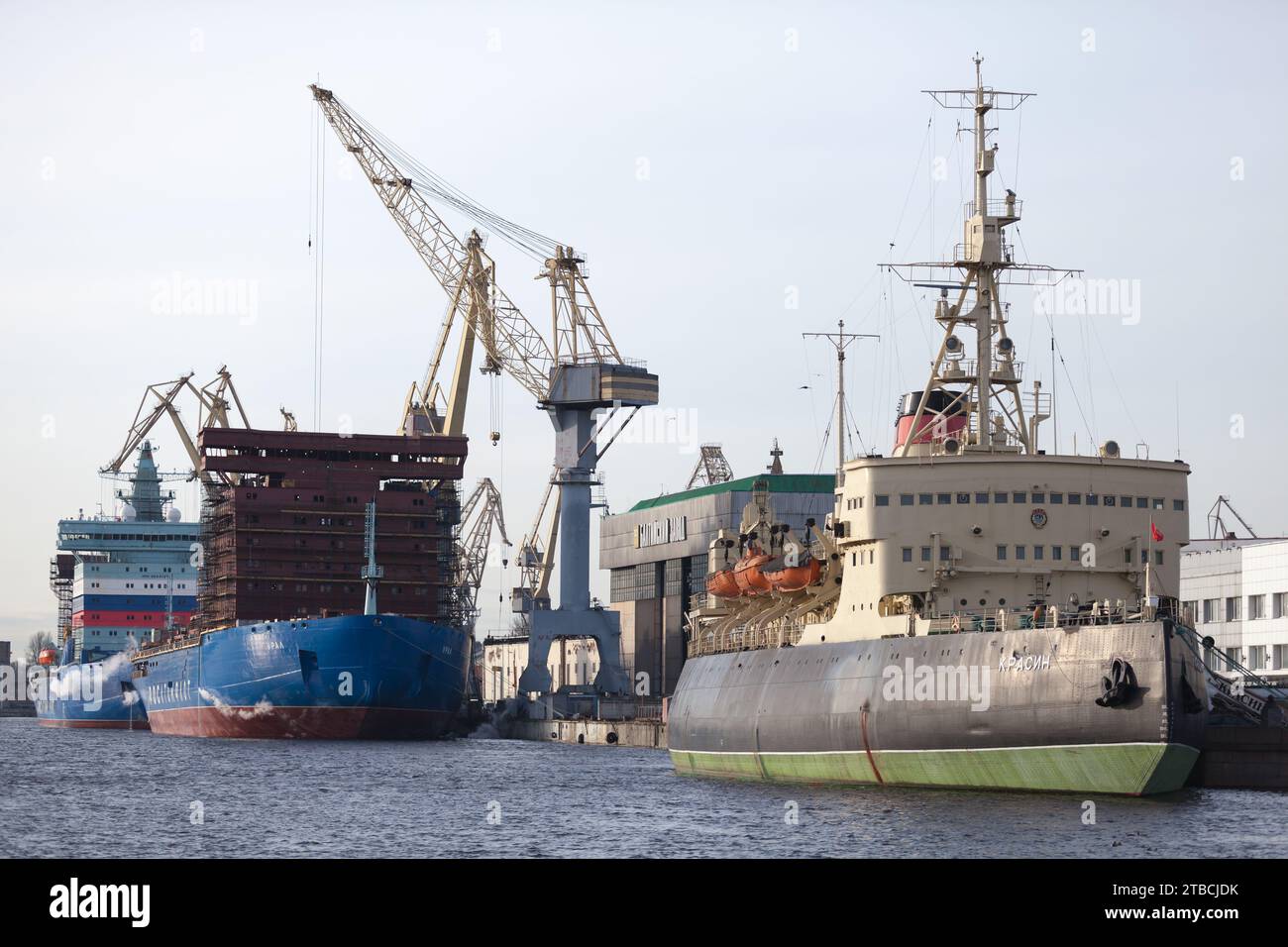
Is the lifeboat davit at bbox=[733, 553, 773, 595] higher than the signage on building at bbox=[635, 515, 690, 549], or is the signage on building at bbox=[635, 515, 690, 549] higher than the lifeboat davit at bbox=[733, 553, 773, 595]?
the signage on building at bbox=[635, 515, 690, 549]

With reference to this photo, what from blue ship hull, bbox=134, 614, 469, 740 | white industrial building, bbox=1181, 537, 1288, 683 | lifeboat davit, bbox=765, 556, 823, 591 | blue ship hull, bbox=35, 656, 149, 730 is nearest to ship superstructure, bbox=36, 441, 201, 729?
blue ship hull, bbox=35, 656, 149, 730

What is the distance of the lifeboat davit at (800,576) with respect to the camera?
5766 cm

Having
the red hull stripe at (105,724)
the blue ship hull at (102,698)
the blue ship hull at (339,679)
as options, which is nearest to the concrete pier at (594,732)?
the blue ship hull at (339,679)

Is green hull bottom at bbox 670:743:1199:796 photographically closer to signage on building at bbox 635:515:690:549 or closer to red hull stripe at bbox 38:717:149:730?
signage on building at bbox 635:515:690:549

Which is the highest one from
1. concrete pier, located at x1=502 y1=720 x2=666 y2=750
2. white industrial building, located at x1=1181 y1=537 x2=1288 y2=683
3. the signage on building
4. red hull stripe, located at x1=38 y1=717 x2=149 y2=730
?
the signage on building

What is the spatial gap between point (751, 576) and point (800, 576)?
21.1ft

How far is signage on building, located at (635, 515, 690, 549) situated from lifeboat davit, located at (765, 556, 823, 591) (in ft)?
326

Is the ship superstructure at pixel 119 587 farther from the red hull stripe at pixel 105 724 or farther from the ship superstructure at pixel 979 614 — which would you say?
the ship superstructure at pixel 979 614

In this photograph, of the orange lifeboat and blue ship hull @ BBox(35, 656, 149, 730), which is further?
blue ship hull @ BBox(35, 656, 149, 730)

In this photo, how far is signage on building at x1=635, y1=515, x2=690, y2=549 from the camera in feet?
525

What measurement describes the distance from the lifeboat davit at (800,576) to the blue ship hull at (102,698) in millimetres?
102532

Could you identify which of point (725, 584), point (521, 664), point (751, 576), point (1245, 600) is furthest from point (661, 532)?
point (751, 576)

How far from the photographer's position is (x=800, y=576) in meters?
57.9
